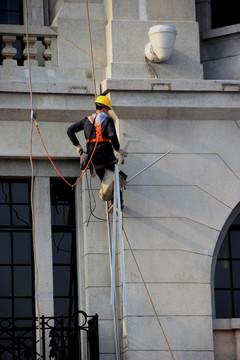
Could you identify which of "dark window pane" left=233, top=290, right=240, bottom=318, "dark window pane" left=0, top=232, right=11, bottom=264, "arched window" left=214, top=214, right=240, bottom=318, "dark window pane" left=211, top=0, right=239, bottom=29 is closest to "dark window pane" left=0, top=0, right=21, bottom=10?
"dark window pane" left=211, top=0, right=239, bottom=29

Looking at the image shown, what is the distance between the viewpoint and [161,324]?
2222 centimetres

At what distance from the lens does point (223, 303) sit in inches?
920

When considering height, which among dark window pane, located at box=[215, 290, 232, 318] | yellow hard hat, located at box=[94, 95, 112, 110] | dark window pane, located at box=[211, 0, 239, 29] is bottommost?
dark window pane, located at box=[215, 290, 232, 318]

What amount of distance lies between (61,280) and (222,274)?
267 centimetres

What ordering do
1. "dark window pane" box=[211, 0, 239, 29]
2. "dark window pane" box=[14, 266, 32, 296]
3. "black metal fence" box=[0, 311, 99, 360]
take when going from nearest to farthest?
"black metal fence" box=[0, 311, 99, 360], "dark window pane" box=[14, 266, 32, 296], "dark window pane" box=[211, 0, 239, 29]

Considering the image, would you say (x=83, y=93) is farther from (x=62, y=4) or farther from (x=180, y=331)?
(x=180, y=331)

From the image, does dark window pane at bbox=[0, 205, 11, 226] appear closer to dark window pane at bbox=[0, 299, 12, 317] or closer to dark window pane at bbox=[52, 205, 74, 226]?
dark window pane at bbox=[52, 205, 74, 226]

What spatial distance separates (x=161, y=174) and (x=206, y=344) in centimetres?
284

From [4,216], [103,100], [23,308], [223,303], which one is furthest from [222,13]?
[23,308]

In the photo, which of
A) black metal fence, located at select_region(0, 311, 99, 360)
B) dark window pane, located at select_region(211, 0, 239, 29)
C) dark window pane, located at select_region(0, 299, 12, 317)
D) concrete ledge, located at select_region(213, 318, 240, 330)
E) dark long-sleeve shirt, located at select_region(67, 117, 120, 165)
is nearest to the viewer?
black metal fence, located at select_region(0, 311, 99, 360)

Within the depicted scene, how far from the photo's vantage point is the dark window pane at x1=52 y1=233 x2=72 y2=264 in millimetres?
23266

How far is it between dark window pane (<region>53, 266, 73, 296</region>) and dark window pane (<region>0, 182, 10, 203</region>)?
1.40 metres

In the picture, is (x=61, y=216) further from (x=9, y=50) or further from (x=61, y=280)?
(x=9, y=50)

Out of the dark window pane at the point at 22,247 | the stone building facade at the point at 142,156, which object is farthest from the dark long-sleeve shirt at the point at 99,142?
the dark window pane at the point at 22,247
